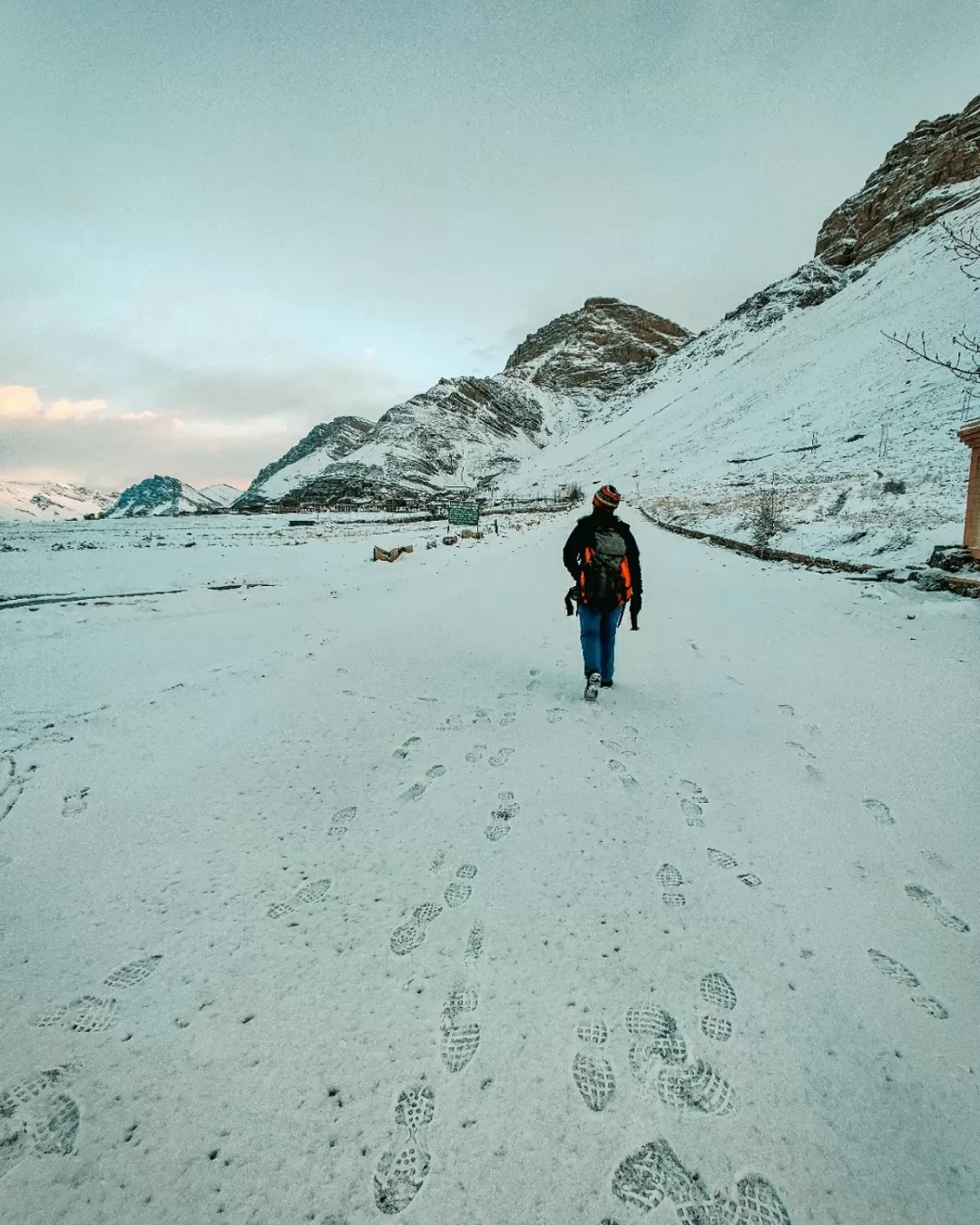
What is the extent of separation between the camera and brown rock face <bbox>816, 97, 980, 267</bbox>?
89250 mm

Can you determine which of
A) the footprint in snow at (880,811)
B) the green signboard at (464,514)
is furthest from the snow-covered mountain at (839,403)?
the green signboard at (464,514)

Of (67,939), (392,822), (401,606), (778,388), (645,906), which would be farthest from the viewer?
(778,388)

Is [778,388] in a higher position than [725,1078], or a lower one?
higher

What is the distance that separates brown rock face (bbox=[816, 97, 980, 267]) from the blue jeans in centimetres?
11982

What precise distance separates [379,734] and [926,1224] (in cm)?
334

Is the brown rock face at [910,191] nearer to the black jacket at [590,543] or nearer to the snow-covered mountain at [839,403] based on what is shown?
the snow-covered mountain at [839,403]

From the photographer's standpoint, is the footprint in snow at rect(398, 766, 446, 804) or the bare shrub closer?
the footprint in snow at rect(398, 766, 446, 804)

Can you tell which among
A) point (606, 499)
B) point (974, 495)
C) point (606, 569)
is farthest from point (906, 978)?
point (974, 495)

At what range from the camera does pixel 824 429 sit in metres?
42.4

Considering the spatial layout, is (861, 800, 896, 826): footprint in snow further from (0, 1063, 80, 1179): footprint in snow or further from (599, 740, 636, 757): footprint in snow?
(0, 1063, 80, 1179): footprint in snow

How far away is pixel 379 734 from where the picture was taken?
12.8 ft

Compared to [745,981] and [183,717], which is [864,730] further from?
[183,717]

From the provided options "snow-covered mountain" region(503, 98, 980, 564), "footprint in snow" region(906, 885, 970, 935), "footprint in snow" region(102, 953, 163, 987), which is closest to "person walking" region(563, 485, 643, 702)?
"footprint in snow" region(906, 885, 970, 935)

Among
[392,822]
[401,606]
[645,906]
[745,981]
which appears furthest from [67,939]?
[401,606]
